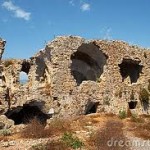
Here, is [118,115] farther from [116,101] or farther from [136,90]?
[136,90]

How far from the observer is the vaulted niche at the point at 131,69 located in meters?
37.7

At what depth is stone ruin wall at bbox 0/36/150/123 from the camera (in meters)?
31.5

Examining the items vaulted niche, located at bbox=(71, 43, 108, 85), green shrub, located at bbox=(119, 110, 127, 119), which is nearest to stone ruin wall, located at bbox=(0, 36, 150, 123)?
vaulted niche, located at bbox=(71, 43, 108, 85)

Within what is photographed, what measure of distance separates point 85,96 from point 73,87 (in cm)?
145

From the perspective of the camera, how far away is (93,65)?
3809 cm

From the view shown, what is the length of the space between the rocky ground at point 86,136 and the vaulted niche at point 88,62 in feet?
24.3

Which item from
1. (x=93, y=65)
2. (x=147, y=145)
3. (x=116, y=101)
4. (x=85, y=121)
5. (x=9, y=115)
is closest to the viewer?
(x=147, y=145)

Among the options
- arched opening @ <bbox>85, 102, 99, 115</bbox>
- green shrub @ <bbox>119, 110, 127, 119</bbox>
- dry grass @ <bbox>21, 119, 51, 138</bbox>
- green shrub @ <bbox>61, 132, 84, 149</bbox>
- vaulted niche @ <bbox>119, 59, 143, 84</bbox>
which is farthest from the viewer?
vaulted niche @ <bbox>119, 59, 143, 84</bbox>

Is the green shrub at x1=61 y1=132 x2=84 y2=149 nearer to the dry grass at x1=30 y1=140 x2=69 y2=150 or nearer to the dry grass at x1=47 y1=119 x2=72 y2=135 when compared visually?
the dry grass at x1=30 y1=140 x2=69 y2=150

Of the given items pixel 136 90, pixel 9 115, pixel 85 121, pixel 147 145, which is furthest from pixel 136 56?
pixel 147 145

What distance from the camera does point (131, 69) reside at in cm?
3925

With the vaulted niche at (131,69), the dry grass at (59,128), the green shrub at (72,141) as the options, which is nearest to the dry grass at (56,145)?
the green shrub at (72,141)

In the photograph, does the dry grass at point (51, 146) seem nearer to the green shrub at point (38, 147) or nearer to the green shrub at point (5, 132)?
the green shrub at point (38, 147)

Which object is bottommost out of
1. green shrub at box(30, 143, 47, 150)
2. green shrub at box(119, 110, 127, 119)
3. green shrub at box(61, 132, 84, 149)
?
green shrub at box(30, 143, 47, 150)
